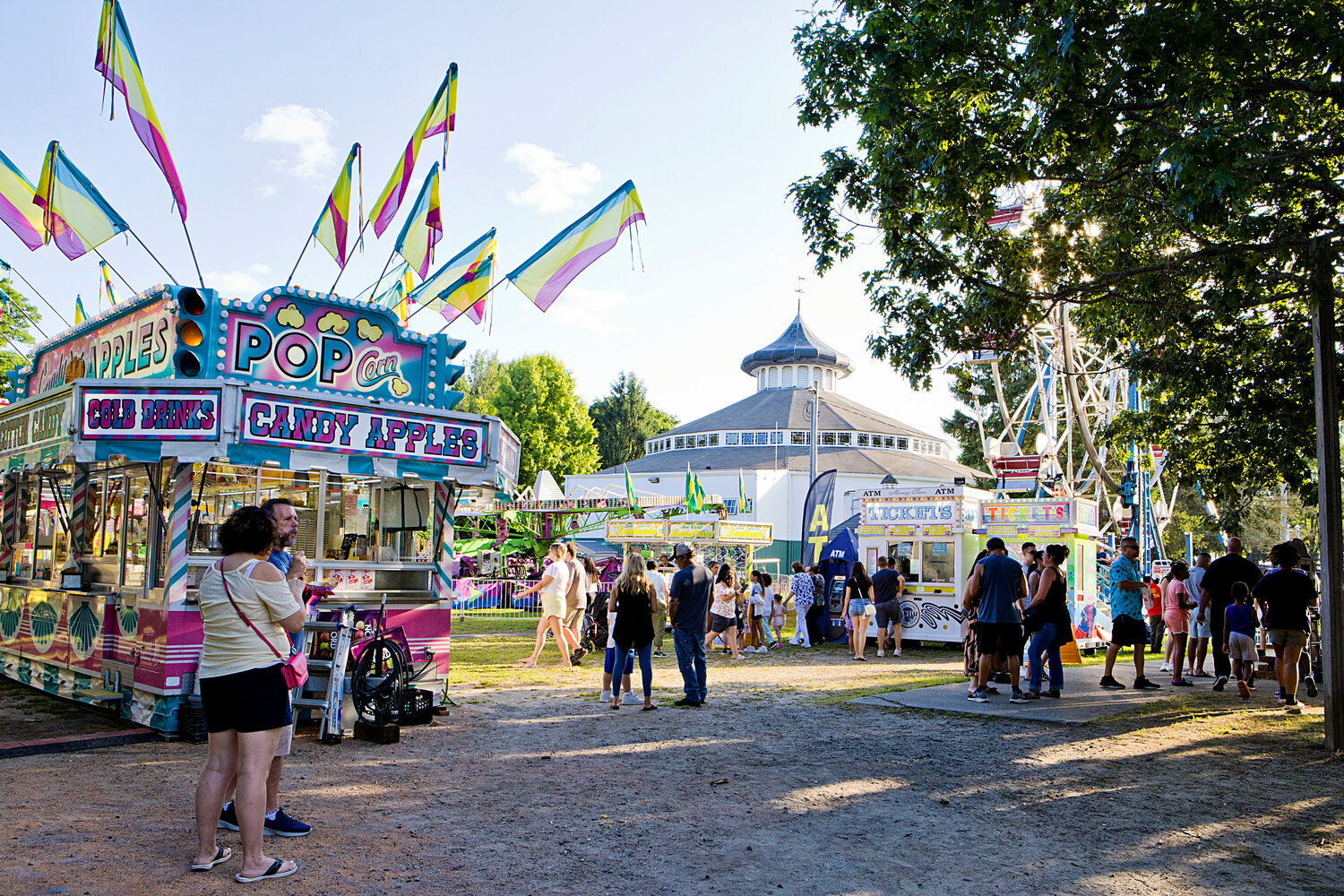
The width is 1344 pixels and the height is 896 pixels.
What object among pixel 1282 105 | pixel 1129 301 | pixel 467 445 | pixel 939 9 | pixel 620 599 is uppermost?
pixel 939 9

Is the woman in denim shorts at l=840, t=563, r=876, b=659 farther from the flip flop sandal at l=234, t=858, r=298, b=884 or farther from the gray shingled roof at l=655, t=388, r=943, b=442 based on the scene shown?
the gray shingled roof at l=655, t=388, r=943, b=442

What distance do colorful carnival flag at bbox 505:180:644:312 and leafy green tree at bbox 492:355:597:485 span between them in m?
38.6

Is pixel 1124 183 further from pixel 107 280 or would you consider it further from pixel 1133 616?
pixel 107 280

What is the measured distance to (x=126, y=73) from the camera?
9383 millimetres

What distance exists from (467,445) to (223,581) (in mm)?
4697

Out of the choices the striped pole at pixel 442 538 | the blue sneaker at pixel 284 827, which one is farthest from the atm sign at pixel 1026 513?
the blue sneaker at pixel 284 827

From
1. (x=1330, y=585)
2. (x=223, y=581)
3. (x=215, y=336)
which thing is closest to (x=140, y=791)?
(x=223, y=581)

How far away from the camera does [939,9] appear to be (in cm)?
809

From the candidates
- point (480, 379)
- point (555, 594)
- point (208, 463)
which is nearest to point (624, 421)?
point (480, 379)

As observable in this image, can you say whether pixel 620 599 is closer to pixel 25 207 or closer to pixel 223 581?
pixel 223 581

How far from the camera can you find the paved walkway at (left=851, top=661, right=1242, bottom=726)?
9.99m

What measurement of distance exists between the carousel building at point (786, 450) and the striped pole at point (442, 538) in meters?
28.7

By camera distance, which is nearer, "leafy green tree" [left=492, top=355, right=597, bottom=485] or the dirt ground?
the dirt ground

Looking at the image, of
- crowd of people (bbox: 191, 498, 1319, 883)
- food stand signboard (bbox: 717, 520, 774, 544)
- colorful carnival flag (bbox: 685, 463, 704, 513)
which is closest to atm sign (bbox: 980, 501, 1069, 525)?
crowd of people (bbox: 191, 498, 1319, 883)
